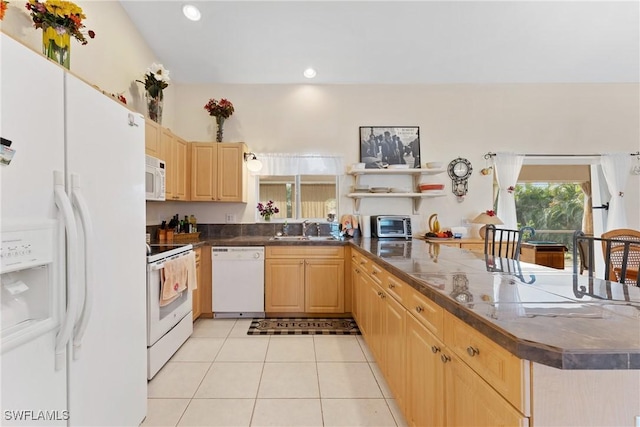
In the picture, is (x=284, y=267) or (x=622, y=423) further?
(x=284, y=267)

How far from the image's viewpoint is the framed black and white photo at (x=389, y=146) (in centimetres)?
395

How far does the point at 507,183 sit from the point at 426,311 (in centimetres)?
357

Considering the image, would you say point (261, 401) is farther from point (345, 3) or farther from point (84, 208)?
point (345, 3)

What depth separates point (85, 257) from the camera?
44.0 inches

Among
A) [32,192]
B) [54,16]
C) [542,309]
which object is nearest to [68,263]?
[32,192]

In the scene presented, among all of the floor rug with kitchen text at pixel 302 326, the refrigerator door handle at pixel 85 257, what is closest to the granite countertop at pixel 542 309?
the refrigerator door handle at pixel 85 257

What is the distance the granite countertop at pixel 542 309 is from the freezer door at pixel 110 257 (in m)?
1.45

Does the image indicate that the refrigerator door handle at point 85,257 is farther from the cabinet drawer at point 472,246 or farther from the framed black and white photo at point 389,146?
the cabinet drawer at point 472,246

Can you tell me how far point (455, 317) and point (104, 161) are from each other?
65.0 inches

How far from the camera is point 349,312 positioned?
3.30 meters

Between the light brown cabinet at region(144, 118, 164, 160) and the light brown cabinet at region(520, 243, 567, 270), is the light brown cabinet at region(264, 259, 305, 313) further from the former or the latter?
the light brown cabinet at region(520, 243, 567, 270)

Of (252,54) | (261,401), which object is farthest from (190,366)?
(252,54)

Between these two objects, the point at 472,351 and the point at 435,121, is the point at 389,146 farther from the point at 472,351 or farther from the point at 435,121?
the point at 472,351

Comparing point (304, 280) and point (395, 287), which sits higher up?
point (395, 287)
